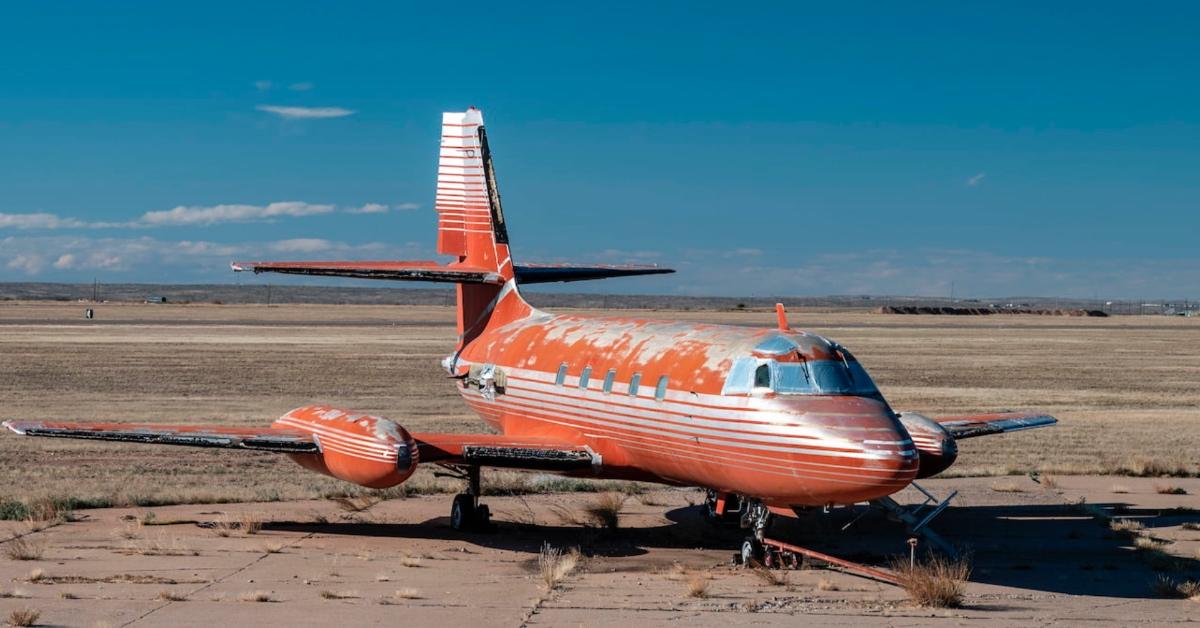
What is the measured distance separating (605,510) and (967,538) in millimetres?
5666

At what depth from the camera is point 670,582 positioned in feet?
57.7

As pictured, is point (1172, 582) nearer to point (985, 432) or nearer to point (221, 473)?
point (985, 432)

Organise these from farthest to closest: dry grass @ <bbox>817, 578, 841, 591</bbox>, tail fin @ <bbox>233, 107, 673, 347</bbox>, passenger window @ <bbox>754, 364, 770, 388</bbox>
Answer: tail fin @ <bbox>233, 107, 673, 347</bbox> → passenger window @ <bbox>754, 364, 770, 388</bbox> → dry grass @ <bbox>817, 578, 841, 591</bbox>

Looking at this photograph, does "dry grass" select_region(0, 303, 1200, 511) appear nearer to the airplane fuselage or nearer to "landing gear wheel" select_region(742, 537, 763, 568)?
the airplane fuselage

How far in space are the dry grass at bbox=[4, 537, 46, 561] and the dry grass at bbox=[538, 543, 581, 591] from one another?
6637mm

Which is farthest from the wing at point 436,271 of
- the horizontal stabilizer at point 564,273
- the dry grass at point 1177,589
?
the dry grass at point 1177,589

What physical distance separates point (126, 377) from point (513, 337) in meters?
33.1

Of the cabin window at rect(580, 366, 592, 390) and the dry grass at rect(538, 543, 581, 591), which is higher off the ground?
the cabin window at rect(580, 366, 592, 390)

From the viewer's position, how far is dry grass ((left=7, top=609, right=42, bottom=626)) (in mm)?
14492

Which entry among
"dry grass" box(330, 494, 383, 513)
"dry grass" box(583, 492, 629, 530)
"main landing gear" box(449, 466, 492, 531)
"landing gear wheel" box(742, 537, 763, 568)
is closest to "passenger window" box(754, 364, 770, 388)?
"landing gear wheel" box(742, 537, 763, 568)

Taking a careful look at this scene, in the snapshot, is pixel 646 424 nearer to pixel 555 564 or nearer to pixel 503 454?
pixel 503 454

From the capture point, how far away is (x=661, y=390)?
1928 centimetres

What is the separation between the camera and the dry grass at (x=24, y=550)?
18406mm

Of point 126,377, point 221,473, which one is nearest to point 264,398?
point 126,377
